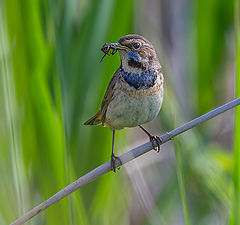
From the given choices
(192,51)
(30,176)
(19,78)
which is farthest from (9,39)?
(192,51)

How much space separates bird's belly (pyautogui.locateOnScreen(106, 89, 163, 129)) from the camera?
2.20m

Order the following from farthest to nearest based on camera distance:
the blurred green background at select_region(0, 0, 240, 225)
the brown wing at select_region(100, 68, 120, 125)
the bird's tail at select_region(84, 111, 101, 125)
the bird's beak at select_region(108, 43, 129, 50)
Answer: the bird's tail at select_region(84, 111, 101, 125) < the brown wing at select_region(100, 68, 120, 125) < the bird's beak at select_region(108, 43, 129, 50) < the blurred green background at select_region(0, 0, 240, 225)

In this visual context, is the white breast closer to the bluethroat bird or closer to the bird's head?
the bluethroat bird

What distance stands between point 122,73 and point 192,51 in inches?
39.8

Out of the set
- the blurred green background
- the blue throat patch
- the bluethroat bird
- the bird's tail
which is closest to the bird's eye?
the bluethroat bird

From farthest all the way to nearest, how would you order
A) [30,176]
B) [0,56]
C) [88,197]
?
[88,197]
[30,176]
[0,56]

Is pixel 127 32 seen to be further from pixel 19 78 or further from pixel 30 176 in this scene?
pixel 30 176

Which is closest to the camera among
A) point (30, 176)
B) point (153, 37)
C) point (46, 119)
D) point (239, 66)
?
point (239, 66)

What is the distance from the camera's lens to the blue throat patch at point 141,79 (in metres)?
2.23

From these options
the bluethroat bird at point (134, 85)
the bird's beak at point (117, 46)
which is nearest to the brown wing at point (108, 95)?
the bluethroat bird at point (134, 85)

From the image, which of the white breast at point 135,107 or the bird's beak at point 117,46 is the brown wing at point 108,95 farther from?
the bird's beak at point 117,46

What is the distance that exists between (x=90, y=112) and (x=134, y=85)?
1.23 ft

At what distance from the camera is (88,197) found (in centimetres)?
248

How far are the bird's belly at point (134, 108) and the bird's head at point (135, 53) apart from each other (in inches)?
5.0
